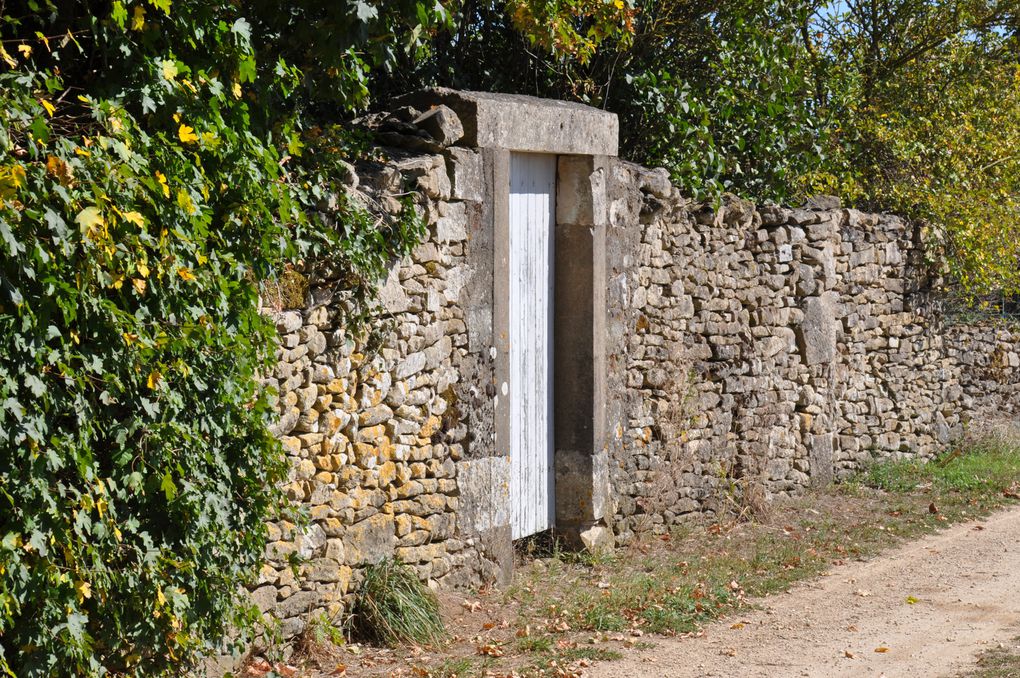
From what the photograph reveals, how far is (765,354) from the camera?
362 inches

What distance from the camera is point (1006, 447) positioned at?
11039 mm

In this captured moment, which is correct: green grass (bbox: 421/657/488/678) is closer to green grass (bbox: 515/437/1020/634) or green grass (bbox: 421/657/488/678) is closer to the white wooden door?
green grass (bbox: 515/437/1020/634)

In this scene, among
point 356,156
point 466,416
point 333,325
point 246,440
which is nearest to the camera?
point 246,440

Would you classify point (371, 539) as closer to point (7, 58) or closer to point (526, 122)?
point (526, 122)

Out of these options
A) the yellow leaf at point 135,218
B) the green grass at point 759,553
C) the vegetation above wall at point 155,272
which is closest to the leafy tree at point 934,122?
the green grass at point 759,553

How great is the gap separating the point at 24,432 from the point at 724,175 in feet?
22.7

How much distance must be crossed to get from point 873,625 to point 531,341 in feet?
8.69

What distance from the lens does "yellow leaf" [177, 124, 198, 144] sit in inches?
177

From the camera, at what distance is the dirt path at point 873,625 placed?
5.66m

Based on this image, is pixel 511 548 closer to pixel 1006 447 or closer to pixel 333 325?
pixel 333 325

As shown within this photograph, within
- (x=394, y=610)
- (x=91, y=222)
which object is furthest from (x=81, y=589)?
(x=394, y=610)

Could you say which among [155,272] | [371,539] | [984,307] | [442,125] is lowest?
Answer: [371,539]

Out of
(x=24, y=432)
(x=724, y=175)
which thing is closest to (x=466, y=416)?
(x=24, y=432)

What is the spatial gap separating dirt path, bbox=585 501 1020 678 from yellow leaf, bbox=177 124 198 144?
3.05 m
